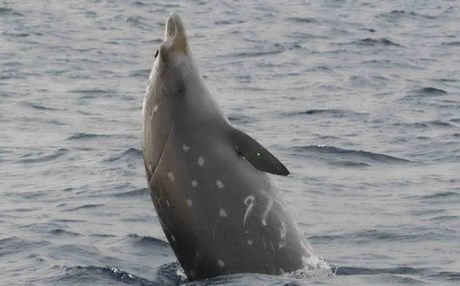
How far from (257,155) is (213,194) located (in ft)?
1.63

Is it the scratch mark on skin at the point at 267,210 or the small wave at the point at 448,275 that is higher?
the scratch mark on skin at the point at 267,210

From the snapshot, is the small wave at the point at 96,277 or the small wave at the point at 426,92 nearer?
the small wave at the point at 96,277

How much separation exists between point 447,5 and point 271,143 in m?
22.5

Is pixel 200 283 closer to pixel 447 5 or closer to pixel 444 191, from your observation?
pixel 444 191

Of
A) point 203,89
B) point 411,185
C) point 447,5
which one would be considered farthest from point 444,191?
point 447,5

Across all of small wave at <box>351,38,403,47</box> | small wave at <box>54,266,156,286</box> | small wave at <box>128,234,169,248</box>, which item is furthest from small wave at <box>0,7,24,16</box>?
small wave at <box>54,266,156,286</box>

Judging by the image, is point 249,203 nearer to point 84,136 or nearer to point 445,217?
point 445,217

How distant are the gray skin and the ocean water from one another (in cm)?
26

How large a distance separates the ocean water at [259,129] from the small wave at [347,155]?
0.04 m

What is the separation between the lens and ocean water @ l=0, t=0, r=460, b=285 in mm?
12164

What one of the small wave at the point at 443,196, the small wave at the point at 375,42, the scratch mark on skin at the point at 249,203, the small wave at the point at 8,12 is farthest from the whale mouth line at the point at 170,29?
the small wave at the point at 8,12

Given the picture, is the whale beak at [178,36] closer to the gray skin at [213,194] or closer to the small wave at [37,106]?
the gray skin at [213,194]

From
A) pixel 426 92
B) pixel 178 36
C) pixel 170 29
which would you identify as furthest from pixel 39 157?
pixel 426 92

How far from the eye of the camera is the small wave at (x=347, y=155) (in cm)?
1738
